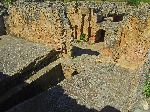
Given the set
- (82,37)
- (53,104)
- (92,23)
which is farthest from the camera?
(82,37)

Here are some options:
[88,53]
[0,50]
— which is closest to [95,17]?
[88,53]

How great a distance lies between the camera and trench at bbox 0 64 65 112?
18.3m

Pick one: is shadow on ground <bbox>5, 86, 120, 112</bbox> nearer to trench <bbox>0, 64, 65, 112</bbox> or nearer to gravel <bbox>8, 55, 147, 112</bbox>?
gravel <bbox>8, 55, 147, 112</bbox>

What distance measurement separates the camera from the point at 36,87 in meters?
19.4

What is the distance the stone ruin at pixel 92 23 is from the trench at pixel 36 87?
142 centimetres

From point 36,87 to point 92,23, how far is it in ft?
23.2

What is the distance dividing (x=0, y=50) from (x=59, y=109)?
19.5ft

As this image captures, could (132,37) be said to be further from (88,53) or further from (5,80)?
(5,80)

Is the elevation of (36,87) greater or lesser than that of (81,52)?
lesser

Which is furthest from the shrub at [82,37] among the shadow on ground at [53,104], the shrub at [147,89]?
the shrub at [147,89]

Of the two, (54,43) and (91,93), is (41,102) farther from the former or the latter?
(54,43)

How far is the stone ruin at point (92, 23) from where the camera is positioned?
1942 centimetres

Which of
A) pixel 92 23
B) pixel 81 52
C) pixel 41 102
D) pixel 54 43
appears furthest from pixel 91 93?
pixel 92 23

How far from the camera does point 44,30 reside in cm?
2119
